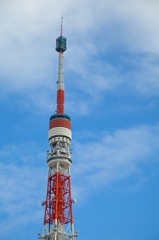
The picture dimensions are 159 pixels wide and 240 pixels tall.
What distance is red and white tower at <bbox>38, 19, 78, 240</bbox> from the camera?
8306cm

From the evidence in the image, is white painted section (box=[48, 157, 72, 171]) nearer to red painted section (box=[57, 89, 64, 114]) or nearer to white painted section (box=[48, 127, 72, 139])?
white painted section (box=[48, 127, 72, 139])

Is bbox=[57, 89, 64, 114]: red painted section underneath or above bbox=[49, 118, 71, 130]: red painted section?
above

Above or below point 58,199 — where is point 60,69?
above

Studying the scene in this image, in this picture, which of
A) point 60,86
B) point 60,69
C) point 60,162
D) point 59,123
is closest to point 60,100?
point 60,86

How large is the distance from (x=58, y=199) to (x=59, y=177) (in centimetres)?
453

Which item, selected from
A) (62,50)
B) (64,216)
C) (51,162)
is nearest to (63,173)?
(51,162)

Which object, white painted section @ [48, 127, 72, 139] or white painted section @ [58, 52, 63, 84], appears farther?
white painted section @ [58, 52, 63, 84]

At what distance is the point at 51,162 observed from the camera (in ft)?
290

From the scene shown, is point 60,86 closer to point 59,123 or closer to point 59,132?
point 59,123

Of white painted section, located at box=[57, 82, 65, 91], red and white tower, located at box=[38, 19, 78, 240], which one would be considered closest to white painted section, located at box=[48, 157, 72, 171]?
red and white tower, located at box=[38, 19, 78, 240]

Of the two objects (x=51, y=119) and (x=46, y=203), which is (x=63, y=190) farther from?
(x=51, y=119)

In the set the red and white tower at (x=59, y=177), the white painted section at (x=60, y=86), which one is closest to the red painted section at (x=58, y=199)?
the red and white tower at (x=59, y=177)

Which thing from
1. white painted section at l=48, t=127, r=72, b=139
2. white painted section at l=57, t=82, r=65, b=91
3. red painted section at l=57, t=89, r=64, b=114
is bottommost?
white painted section at l=48, t=127, r=72, b=139

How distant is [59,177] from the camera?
87812 millimetres
